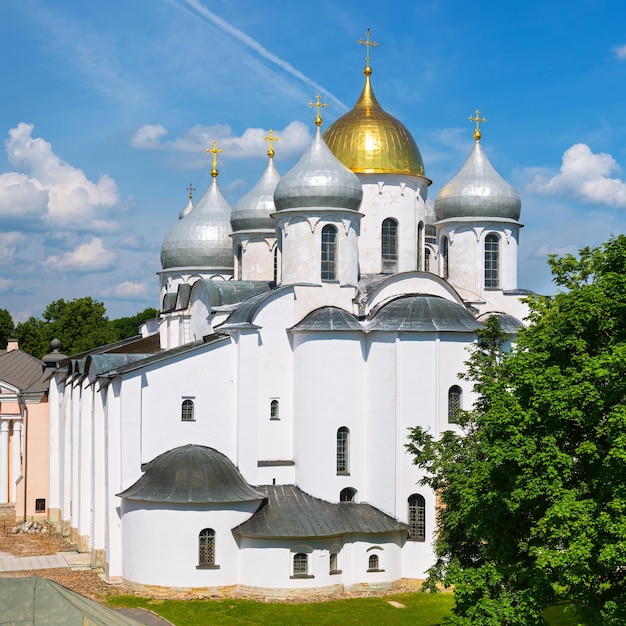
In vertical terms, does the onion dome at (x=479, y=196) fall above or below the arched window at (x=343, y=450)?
above

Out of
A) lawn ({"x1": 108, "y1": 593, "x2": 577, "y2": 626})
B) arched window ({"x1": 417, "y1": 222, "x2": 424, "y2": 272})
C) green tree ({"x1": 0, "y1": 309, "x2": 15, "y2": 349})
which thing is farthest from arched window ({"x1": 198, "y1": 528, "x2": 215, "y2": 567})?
green tree ({"x1": 0, "y1": 309, "x2": 15, "y2": 349})

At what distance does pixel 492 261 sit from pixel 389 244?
11.0 ft

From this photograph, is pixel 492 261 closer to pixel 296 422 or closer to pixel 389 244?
pixel 389 244

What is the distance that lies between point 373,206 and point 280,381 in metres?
7.05

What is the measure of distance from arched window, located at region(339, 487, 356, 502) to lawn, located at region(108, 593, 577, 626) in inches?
112

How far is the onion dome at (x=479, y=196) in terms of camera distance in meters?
31.9

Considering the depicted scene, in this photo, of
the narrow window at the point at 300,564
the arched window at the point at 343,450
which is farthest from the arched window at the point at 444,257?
the narrow window at the point at 300,564

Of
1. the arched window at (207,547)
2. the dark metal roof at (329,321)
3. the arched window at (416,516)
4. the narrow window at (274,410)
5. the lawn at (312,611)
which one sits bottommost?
the lawn at (312,611)

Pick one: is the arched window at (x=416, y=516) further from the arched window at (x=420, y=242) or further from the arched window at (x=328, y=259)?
the arched window at (x=420, y=242)

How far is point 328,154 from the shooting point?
2988cm

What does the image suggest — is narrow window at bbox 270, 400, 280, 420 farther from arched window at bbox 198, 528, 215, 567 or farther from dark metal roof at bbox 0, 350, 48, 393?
dark metal roof at bbox 0, 350, 48, 393

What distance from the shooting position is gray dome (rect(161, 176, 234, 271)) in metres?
40.3

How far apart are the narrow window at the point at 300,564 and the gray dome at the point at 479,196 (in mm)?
12215

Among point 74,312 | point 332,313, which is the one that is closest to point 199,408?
point 332,313
